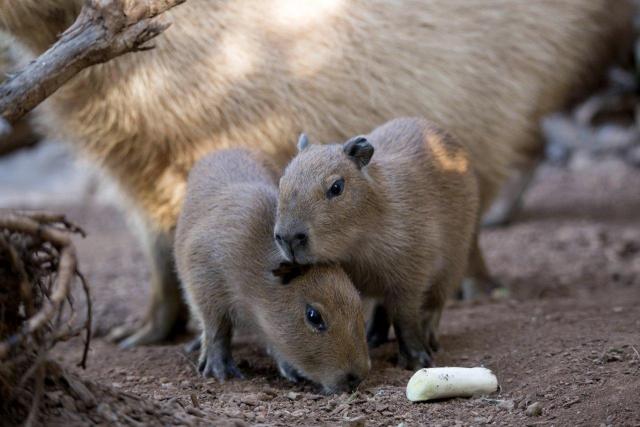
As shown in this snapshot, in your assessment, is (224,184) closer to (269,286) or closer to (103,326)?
(269,286)

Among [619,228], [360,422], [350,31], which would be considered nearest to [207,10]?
[350,31]

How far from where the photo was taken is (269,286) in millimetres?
3682

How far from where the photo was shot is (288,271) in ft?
11.9

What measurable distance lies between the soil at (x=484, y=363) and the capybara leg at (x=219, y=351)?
8cm

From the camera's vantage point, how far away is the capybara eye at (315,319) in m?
3.51

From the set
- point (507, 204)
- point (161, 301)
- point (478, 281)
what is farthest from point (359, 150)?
point (507, 204)

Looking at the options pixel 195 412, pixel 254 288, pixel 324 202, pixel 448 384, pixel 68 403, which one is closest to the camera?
pixel 68 403

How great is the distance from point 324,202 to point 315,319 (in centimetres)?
44

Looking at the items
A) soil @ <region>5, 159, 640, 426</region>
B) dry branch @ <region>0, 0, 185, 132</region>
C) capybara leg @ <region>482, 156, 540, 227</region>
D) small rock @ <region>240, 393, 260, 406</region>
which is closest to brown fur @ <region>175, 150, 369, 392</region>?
soil @ <region>5, 159, 640, 426</region>

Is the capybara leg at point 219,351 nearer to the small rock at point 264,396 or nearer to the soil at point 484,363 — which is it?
the soil at point 484,363

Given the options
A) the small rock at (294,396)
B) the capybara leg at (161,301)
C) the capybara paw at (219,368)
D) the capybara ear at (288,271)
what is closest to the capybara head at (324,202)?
the capybara ear at (288,271)

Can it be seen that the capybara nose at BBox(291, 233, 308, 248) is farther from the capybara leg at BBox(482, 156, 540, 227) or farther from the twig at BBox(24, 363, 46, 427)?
the capybara leg at BBox(482, 156, 540, 227)

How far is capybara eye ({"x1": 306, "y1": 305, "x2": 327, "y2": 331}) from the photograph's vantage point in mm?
3512

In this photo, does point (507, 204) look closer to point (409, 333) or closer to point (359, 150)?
point (409, 333)
